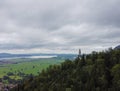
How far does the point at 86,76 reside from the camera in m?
162

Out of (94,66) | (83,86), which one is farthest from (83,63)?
(83,86)

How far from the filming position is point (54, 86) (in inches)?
6403

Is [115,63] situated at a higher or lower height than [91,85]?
higher

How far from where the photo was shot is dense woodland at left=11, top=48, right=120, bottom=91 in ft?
490

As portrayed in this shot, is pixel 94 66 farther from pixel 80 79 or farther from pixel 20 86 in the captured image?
pixel 20 86

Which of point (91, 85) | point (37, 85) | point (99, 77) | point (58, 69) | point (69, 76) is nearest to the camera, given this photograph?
point (91, 85)

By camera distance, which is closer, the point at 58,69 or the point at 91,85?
the point at 91,85

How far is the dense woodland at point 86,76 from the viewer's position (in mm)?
149375

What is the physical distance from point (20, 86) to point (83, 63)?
50.3 meters

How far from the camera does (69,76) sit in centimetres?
17275

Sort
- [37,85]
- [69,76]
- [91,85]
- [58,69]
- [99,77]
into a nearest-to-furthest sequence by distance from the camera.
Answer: [91,85] → [99,77] → [69,76] → [37,85] → [58,69]

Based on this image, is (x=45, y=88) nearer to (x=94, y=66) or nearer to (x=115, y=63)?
(x=94, y=66)

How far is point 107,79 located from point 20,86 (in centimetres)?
6983

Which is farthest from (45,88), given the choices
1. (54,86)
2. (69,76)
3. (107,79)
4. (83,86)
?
(107,79)
